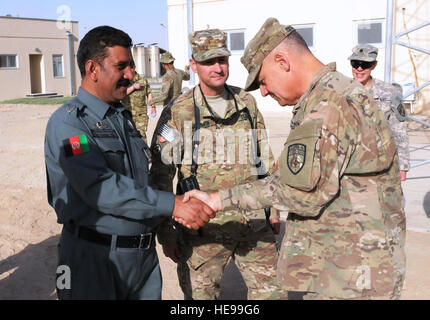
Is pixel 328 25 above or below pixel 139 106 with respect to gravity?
above

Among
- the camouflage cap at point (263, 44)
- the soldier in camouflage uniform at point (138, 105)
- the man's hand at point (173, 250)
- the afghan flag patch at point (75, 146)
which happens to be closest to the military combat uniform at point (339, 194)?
the camouflage cap at point (263, 44)

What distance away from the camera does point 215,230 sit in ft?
10.7

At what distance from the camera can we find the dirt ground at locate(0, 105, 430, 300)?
14.4 feet

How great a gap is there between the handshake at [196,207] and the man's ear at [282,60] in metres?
0.79

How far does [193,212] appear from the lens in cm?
274

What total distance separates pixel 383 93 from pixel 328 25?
39.8 ft

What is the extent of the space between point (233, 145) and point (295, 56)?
1184 mm

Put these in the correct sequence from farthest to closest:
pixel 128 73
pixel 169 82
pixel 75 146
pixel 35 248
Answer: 1. pixel 169 82
2. pixel 35 248
3. pixel 128 73
4. pixel 75 146

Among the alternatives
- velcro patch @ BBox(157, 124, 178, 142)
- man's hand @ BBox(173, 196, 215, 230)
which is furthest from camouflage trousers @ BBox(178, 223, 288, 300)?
velcro patch @ BBox(157, 124, 178, 142)

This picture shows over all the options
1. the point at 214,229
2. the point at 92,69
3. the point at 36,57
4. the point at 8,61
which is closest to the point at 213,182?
the point at 214,229

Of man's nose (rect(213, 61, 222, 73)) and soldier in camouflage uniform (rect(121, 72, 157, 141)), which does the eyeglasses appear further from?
soldier in camouflage uniform (rect(121, 72, 157, 141))

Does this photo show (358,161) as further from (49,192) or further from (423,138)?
(423,138)

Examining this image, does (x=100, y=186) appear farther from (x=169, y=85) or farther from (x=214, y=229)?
(x=169, y=85)

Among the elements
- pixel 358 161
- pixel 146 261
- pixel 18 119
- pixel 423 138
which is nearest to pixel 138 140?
pixel 146 261
